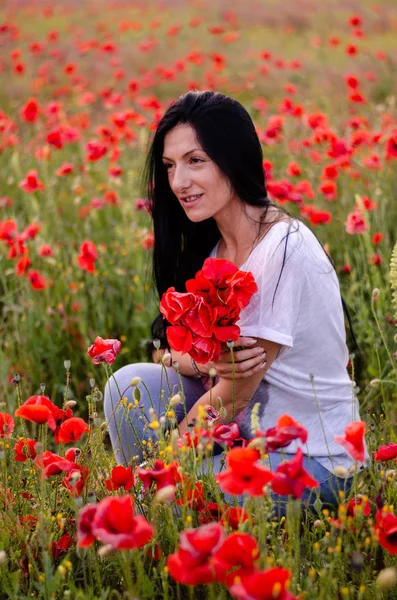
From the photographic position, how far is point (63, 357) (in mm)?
3389

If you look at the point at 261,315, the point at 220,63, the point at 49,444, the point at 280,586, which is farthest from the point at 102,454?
the point at 220,63

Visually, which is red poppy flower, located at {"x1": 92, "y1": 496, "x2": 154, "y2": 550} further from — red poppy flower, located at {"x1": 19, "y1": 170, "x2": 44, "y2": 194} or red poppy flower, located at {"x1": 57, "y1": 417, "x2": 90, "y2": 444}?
red poppy flower, located at {"x1": 19, "y1": 170, "x2": 44, "y2": 194}

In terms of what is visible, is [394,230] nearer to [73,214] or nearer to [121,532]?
[73,214]

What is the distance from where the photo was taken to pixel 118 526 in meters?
1.22

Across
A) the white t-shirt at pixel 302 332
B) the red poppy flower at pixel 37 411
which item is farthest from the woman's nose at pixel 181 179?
the red poppy flower at pixel 37 411

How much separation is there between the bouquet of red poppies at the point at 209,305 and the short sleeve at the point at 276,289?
0.37m

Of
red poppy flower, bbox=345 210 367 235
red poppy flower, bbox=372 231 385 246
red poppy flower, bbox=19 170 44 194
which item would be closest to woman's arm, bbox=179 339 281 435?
red poppy flower, bbox=345 210 367 235

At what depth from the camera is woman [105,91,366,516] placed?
214 cm

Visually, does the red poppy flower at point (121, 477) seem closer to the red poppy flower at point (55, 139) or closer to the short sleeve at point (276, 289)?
the short sleeve at point (276, 289)

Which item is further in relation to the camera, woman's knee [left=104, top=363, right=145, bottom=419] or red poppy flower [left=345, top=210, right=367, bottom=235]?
red poppy flower [left=345, top=210, right=367, bottom=235]

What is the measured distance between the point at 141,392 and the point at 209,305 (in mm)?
983

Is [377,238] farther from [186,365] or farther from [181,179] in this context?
[181,179]

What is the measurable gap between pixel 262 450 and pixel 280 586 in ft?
0.83

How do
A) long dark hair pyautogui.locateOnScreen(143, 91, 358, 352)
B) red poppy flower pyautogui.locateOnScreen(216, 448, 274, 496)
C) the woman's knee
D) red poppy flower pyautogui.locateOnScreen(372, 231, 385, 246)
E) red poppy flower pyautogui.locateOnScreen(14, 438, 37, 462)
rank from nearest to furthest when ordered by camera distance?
red poppy flower pyautogui.locateOnScreen(216, 448, 274, 496) → red poppy flower pyautogui.locateOnScreen(14, 438, 37, 462) → long dark hair pyautogui.locateOnScreen(143, 91, 358, 352) → the woman's knee → red poppy flower pyautogui.locateOnScreen(372, 231, 385, 246)
